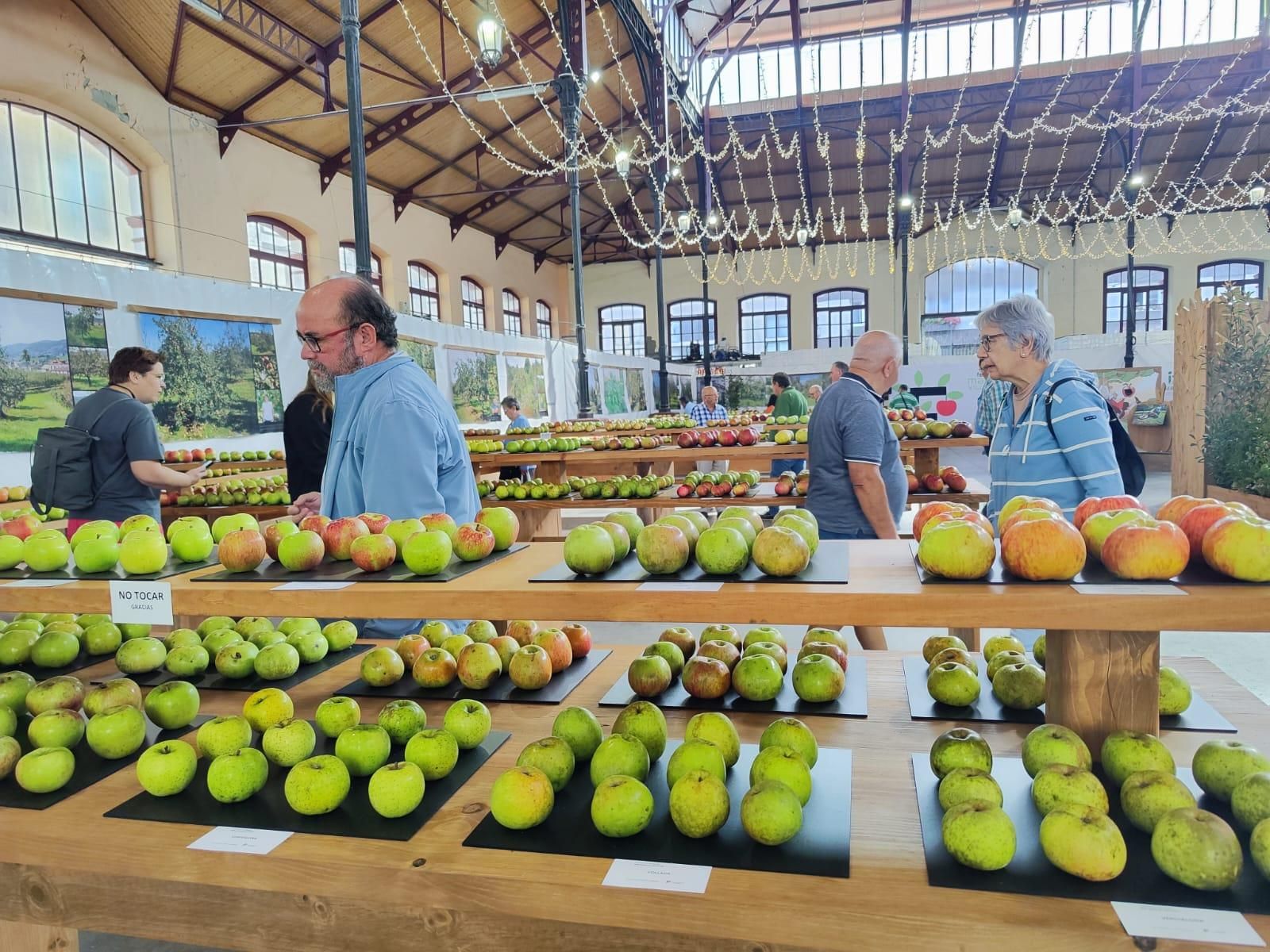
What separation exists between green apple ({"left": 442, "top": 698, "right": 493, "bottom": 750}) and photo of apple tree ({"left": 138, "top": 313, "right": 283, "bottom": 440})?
810 cm

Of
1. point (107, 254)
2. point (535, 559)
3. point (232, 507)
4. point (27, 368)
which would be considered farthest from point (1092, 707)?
point (107, 254)

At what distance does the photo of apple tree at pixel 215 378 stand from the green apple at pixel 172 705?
760 cm

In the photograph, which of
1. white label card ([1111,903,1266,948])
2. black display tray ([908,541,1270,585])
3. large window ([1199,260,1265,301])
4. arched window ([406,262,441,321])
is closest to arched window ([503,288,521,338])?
arched window ([406,262,441,321])

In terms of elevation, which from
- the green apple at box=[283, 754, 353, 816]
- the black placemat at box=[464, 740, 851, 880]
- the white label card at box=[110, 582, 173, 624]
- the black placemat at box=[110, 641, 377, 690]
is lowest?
the black placemat at box=[464, 740, 851, 880]

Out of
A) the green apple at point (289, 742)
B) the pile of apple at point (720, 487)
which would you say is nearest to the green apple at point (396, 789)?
the green apple at point (289, 742)

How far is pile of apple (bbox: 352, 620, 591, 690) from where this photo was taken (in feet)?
6.47

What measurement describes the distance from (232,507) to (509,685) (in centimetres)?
540

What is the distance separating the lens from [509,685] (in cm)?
201

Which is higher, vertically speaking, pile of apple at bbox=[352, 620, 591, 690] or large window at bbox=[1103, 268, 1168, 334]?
large window at bbox=[1103, 268, 1168, 334]

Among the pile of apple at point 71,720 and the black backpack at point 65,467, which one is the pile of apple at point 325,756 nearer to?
the pile of apple at point 71,720

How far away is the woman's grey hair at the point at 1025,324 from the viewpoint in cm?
281

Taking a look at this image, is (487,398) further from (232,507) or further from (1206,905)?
(1206,905)

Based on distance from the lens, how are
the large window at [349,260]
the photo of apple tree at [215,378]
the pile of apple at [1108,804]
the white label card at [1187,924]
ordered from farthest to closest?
the large window at [349,260] → the photo of apple tree at [215,378] → the pile of apple at [1108,804] → the white label card at [1187,924]

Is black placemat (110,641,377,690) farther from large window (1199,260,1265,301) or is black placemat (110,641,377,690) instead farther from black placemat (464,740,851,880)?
large window (1199,260,1265,301)
